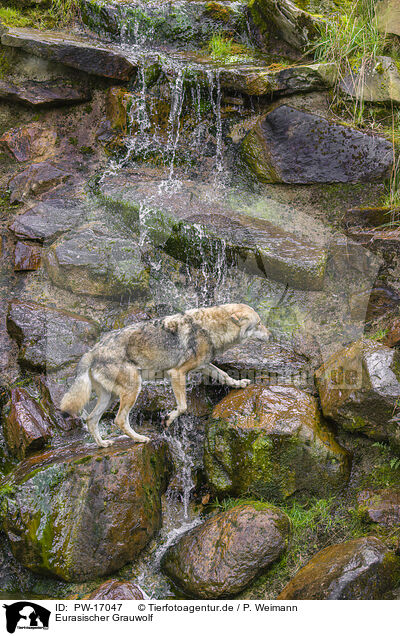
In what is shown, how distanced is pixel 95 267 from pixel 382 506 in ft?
16.8

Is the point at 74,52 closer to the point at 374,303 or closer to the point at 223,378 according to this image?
the point at 223,378

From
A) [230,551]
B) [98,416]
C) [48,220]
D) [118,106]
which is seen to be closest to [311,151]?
[118,106]

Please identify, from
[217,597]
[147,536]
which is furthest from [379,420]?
[147,536]

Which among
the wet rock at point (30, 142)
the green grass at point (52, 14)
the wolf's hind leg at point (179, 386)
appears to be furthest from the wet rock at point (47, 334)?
the green grass at point (52, 14)

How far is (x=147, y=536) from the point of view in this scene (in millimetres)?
5062

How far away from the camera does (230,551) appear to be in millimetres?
4566

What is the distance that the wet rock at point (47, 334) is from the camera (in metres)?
6.41

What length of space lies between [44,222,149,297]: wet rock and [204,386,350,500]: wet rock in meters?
2.94

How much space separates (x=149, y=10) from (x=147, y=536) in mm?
9892

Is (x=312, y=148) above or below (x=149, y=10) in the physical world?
below

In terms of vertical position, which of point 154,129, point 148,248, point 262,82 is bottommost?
point 148,248
